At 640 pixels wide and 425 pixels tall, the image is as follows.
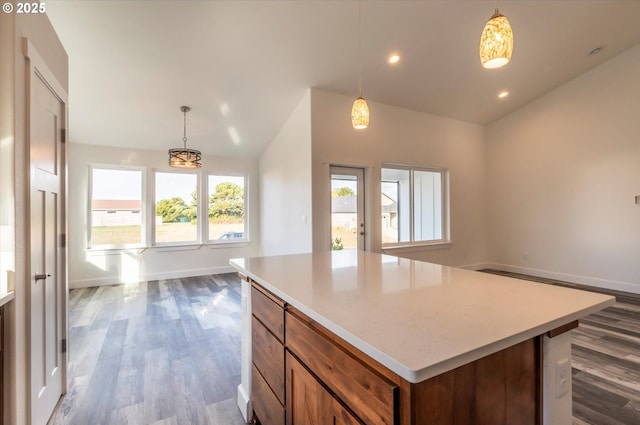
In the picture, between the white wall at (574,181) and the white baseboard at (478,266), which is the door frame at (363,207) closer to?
the white baseboard at (478,266)

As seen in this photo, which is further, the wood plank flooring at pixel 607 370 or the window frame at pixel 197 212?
the window frame at pixel 197 212

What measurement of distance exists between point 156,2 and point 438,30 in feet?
9.78

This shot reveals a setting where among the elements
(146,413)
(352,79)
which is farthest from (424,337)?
(352,79)

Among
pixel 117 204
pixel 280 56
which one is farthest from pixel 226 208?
pixel 280 56

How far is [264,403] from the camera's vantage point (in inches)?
63.0

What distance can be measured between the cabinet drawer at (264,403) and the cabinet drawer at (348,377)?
425mm

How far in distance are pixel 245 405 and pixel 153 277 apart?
4.41 meters

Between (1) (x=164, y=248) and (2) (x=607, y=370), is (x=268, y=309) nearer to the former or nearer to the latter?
(2) (x=607, y=370)

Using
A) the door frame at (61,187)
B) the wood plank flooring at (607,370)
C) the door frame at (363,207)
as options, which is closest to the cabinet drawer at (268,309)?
the door frame at (61,187)

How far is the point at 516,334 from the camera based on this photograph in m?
0.81

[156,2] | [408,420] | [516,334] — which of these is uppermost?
[156,2]

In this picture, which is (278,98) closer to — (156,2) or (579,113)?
(156,2)

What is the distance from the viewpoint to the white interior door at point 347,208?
454 cm

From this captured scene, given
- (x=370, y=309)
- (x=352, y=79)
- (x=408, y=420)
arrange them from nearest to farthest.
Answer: (x=408, y=420)
(x=370, y=309)
(x=352, y=79)
